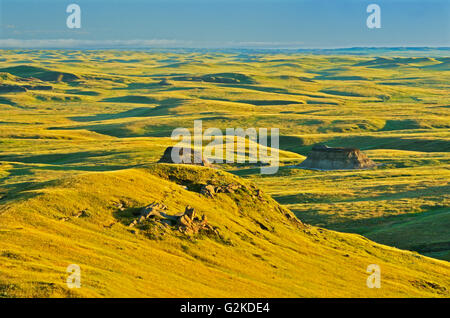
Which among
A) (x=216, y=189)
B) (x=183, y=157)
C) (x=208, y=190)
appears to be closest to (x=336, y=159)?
(x=183, y=157)

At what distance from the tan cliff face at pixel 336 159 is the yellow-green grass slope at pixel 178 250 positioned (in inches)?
2381

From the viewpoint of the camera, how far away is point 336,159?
389ft

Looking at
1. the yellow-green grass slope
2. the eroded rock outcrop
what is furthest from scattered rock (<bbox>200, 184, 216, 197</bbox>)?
the eroded rock outcrop

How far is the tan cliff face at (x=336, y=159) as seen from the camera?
118125mm

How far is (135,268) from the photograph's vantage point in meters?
37.4

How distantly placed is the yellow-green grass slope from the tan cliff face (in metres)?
60.5

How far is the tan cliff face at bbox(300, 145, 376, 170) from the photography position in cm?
11812

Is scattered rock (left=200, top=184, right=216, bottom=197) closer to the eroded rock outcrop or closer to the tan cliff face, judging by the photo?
the eroded rock outcrop

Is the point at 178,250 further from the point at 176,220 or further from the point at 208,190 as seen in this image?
the point at 208,190

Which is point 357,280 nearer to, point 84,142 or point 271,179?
point 271,179

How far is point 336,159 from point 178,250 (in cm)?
7984

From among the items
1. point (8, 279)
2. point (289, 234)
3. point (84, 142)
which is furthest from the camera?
point (84, 142)
